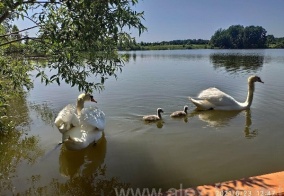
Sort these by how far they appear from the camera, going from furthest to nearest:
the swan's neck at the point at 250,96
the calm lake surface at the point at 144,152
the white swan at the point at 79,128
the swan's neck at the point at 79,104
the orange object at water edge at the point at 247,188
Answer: the swan's neck at the point at 250,96 < the swan's neck at the point at 79,104 < the white swan at the point at 79,128 < the calm lake surface at the point at 144,152 < the orange object at water edge at the point at 247,188

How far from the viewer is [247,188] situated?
4582 millimetres

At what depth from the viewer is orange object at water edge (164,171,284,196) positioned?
4.43 m

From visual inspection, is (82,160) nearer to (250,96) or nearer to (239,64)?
(250,96)

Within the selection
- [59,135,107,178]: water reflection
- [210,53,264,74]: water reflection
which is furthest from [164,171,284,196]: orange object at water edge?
[210,53,264,74]: water reflection

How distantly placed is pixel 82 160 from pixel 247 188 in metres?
4.11

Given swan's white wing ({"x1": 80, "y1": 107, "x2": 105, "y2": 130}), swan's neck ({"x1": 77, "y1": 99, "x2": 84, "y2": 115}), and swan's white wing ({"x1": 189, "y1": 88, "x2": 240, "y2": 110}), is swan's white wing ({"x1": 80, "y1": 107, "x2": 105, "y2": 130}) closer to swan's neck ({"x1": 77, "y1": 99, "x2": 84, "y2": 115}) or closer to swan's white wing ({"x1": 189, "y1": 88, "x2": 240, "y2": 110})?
swan's neck ({"x1": 77, "y1": 99, "x2": 84, "y2": 115})

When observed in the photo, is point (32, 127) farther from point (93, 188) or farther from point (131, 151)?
point (93, 188)

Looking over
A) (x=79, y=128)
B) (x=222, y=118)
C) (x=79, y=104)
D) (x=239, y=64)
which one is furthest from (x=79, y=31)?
(x=239, y=64)

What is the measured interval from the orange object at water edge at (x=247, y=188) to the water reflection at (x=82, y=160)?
2.70m

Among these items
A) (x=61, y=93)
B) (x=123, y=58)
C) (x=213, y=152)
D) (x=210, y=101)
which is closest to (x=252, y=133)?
(x=213, y=152)

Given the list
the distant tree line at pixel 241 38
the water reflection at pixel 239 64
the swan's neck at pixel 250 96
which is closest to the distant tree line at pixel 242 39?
the distant tree line at pixel 241 38

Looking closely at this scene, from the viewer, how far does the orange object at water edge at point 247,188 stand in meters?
4.43

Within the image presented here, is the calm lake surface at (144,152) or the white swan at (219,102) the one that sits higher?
the white swan at (219,102)

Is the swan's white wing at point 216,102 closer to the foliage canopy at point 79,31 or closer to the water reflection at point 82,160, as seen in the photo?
the water reflection at point 82,160
